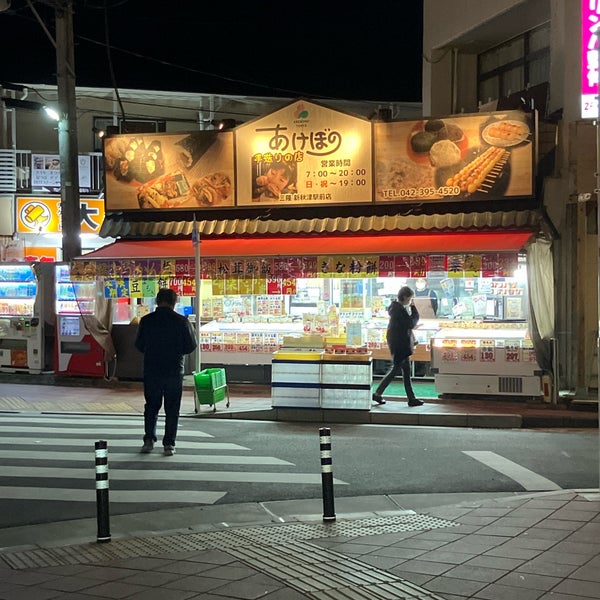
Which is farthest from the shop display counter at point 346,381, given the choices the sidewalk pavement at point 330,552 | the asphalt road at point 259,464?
the sidewalk pavement at point 330,552

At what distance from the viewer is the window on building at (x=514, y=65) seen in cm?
1600

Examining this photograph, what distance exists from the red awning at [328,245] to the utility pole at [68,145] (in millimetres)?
570

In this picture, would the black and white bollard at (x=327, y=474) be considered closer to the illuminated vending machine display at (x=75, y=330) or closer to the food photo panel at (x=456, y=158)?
the food photo panel at (x=456, y=158)

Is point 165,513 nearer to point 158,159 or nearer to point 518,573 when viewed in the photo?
point 518,573

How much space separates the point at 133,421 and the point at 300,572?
743 cm

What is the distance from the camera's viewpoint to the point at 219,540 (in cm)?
602

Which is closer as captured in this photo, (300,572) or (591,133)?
(300,572)

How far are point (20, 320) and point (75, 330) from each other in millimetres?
1466

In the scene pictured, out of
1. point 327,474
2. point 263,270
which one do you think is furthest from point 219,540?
point 263,270

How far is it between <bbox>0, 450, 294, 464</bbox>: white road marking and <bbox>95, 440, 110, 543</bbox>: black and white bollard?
2903 millimetres

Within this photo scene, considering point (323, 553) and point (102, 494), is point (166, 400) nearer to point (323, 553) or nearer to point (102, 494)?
point (102, 494)

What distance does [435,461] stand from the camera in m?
9.20

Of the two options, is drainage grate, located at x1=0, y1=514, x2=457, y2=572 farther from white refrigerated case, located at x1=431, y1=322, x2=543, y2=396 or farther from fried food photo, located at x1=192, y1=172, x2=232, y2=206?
fried food photo, located at x1=192, y1=172, x2=232, y2=206

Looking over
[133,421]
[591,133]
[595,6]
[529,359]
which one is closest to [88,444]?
[133,421]
